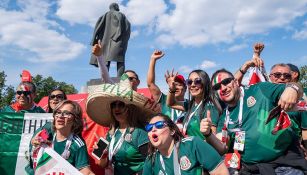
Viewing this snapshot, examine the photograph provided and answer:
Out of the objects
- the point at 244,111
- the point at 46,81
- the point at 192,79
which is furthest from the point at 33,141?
the point at 46,81

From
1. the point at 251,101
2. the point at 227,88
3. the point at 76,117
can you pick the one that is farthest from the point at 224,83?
the point at 76,117

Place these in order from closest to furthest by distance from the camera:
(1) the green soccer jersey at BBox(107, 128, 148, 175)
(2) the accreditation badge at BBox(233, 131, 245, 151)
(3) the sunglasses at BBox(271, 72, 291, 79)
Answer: (2) the accreditation badge at BBox(233, 131, 245, 151) → (1) the green soccer jersey at BBox(107, 128, 148, 175) → (3) the sunglasses at BBox(271, 72, 291, 79)

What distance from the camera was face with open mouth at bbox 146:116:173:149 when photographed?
3055mm

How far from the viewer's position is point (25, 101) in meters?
5.36

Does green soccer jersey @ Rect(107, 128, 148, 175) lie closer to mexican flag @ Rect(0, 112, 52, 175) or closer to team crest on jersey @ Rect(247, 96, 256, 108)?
team crest on jersey @ Rect(247, 96, 256, 108)

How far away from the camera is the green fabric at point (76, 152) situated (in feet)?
11.3

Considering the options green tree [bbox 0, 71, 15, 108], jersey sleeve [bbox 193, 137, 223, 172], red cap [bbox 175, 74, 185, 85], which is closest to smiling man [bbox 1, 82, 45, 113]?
red cap [bbox 175, 74, 185, 85]

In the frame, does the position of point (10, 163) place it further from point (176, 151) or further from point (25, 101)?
point (176, 151)

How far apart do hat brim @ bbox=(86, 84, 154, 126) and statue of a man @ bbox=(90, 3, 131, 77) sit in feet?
20.5

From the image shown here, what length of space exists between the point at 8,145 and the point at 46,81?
49473 millimetres

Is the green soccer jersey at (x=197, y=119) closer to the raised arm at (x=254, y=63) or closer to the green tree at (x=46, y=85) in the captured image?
the raised arm at (x=254, y=63)

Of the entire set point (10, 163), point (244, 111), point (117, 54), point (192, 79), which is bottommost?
point (10, 163)

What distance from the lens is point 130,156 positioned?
373 centimetres

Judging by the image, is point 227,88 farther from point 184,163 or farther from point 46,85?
point 46,85
